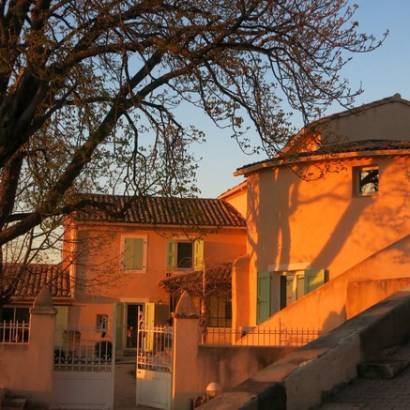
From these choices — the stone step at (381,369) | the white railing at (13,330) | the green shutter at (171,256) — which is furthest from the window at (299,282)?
the stone step at (381,369)

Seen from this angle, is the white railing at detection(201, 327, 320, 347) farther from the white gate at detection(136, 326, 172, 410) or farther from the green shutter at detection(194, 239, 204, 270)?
the green shutter at detection(194, 239, 204, 270)

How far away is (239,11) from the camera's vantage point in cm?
1274

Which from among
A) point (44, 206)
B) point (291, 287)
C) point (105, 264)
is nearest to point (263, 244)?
point (291, 287)

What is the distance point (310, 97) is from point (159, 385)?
21.5 feet

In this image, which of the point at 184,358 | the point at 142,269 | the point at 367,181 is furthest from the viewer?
the point at 142,269

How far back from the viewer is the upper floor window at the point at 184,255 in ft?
109

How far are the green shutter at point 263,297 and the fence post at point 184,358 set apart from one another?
316 inches

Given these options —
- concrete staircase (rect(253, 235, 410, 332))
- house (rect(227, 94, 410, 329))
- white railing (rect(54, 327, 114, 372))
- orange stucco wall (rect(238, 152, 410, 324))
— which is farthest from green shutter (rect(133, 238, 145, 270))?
white railing (rect(54, 327, 114, 372))

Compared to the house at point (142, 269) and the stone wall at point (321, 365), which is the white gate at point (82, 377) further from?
the house at point (142, 269)

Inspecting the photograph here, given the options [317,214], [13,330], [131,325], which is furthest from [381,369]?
[131,325]

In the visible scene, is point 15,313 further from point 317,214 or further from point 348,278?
point 348,278

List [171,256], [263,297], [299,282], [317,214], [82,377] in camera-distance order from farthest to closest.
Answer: [171,256]
[263,297]
[299,282]
[317,214]
[82,377]

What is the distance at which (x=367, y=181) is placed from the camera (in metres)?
21.2

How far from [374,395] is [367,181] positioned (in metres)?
14.3
